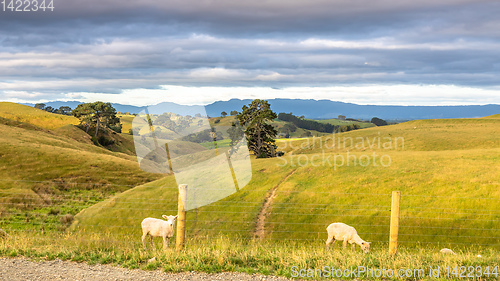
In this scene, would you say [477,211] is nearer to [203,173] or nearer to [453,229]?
[453,229]

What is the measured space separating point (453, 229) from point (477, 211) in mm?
2362

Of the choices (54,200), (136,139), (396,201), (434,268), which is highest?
(136,139)

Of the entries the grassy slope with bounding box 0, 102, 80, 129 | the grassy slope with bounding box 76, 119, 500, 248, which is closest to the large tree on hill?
the grassy slope with bounding box 0, 102, 80, 129

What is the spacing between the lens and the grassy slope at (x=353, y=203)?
22.0 metres

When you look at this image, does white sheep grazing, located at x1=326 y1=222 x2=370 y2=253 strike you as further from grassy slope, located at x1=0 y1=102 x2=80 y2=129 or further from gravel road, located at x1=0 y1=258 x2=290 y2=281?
grassy slope, located at x1=0 y1=102 x2=80 y2=129

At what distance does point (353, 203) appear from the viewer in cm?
2581

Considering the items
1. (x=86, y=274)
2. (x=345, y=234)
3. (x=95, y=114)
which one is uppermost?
(x=95, y=114)


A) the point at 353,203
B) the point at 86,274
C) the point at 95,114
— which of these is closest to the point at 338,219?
the point at 353,203

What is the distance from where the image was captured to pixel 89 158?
58656mm

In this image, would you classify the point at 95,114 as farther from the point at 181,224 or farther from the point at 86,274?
the point at 86,274

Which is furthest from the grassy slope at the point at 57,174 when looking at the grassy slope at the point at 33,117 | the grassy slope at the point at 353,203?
the grassy slope at the point at 33,117

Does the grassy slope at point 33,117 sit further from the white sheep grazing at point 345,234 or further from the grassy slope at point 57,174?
the white sheep grazing at point 345,234

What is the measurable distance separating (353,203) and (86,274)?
68.4 ft

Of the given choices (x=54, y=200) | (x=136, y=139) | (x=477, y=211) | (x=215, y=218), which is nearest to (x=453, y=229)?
(x=477, y=211)
